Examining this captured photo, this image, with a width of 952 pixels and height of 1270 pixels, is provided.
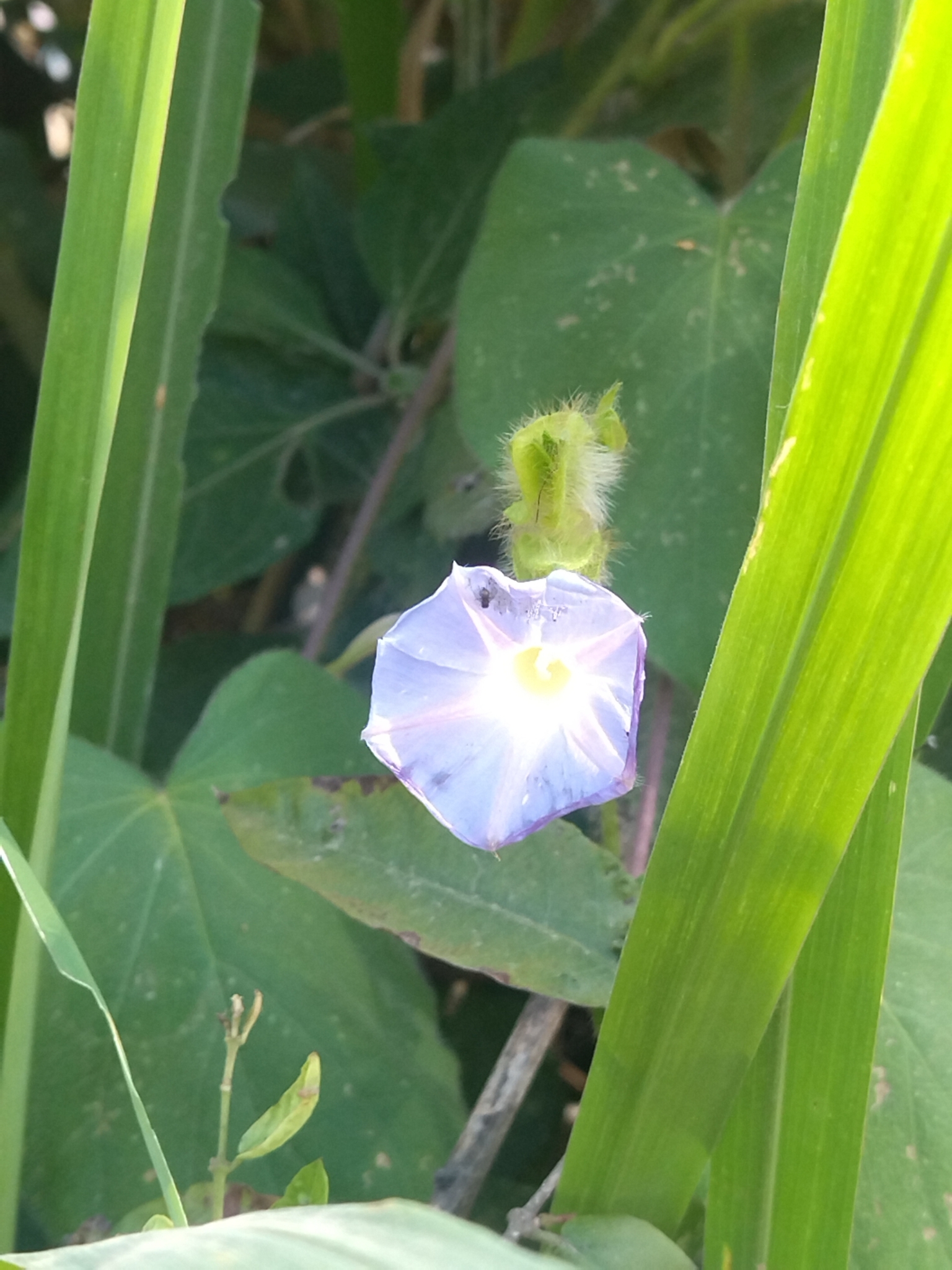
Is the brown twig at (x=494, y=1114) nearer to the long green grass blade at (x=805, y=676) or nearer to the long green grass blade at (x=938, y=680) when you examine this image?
the long green grass blade at (x=805, y=676)

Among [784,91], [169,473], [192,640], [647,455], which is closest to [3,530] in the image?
[192,640]

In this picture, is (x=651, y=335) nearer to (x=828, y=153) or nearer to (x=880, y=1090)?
(x=828, y=153)

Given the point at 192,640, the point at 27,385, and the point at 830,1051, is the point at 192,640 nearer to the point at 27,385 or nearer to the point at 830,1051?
the point at 27,385

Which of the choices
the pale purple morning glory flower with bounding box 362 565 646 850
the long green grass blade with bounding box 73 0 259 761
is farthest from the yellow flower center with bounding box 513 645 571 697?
the long green grass blade with bounding box 73 0 259 761

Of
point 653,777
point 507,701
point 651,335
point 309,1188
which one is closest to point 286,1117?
point 309,1188

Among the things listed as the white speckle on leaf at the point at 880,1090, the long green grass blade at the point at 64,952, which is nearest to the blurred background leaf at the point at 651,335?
the white speckle on leaf at the point at 880,1090

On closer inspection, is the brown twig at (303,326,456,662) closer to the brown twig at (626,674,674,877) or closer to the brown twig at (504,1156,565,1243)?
the brown twig at (626,674,674,877)
